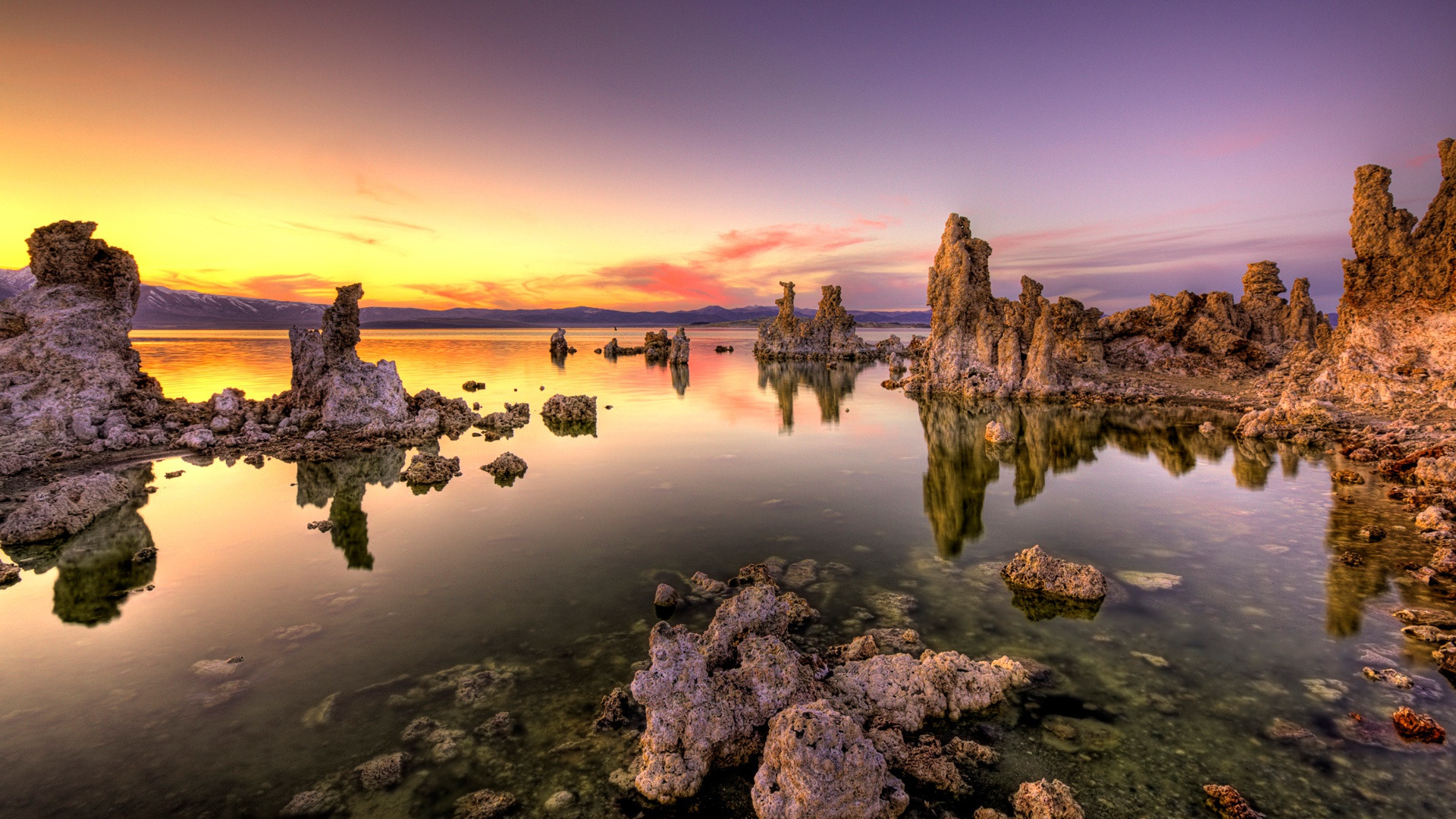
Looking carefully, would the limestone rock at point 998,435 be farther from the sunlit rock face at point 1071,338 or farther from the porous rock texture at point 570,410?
the porous rock texture at point 570,410

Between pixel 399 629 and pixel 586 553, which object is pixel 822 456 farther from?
pixel 399 629

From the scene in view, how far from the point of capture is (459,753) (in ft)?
24.6

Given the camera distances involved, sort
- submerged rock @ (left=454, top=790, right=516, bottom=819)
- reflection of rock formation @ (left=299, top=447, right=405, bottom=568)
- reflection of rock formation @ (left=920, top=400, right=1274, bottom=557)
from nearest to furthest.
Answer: submerged rock @ (left=454, top=790, right=516, bottom=819) < reflection of rock formation @ (left=299, top=447, right=405, bottom=568) < reflection of rock formation @ (left=920, top=400, right=1274, bottom=557)

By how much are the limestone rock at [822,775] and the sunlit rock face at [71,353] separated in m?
29.1

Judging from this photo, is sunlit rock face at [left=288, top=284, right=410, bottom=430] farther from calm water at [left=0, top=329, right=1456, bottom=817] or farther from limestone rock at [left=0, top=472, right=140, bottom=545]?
limestone rock at [left=0, top=472, right=140, bottom=545]

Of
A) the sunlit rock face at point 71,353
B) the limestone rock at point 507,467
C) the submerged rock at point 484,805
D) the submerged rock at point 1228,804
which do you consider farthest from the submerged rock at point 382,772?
the sunlit rock face at point 71,353

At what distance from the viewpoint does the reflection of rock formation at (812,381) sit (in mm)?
39844

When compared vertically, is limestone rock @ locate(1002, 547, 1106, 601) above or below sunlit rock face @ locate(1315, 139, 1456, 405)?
below

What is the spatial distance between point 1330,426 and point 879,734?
3552 centimetres

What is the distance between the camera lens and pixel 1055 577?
12320 mm

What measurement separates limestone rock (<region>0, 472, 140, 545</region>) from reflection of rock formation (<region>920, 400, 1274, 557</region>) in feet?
76.2

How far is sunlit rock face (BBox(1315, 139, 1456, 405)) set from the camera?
1118 inches

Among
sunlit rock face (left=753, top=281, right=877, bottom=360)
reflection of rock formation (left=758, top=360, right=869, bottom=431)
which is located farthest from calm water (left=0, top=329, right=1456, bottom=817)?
sunlit rock face (left=753, top=281, right=877, bottom=360)

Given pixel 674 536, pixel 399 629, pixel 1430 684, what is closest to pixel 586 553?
pixel 674 536
